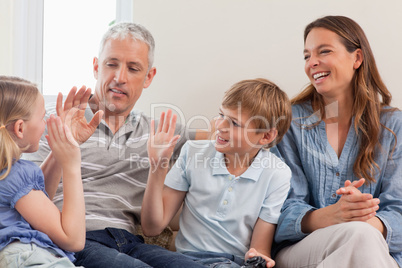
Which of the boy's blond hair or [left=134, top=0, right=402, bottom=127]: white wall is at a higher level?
[left=134, top=0, right=402, bottom=127]: white wall

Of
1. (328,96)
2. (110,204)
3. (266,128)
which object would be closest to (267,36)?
(328,96)

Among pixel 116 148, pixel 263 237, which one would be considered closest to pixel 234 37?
pixel 116 148

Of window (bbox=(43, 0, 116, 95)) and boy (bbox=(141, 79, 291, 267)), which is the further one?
window (bbox=(43, 0, 116, 95))

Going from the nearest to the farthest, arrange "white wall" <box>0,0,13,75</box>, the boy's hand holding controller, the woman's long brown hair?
1. the boy's hand holding controller
2. the woman's long brown hair
3. "white wall" <box>0,0,13,75</box>

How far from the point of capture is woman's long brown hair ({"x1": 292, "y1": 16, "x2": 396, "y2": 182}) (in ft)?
5.78

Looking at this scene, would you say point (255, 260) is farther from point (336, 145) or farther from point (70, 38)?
point (70, 38)

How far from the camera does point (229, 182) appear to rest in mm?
1686

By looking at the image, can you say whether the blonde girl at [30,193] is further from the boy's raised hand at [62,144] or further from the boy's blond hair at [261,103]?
the boy's blond hair at [261,103]

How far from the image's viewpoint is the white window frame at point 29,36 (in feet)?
7.98

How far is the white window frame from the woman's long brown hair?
108cm

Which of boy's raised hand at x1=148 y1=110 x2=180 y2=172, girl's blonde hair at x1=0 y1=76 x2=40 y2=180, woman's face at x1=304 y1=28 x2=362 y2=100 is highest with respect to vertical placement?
woman's face at x1=304 y1=28 x2=362 y2=100

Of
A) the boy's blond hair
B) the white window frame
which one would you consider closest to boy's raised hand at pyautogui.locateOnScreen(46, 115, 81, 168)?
the boy's blond hair

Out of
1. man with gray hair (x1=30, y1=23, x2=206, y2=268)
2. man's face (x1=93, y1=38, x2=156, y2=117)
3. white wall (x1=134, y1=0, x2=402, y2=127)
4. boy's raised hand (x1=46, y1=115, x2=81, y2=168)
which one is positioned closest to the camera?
boy's raised hand (x1=46, y1=115, x2=81, y2=168)

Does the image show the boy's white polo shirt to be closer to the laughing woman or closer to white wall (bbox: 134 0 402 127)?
the laughing woman
